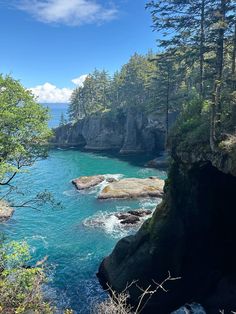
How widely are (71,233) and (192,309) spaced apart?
18.0 m

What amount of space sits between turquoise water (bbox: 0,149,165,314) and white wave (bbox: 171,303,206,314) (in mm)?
6206

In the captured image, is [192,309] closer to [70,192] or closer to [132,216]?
[132,216]

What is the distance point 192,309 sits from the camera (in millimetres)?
24344

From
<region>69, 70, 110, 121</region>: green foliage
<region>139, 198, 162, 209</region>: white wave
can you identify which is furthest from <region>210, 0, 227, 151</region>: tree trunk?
<region>69, 70, 110, 121</region>: green foliage

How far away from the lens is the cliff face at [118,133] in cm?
9194

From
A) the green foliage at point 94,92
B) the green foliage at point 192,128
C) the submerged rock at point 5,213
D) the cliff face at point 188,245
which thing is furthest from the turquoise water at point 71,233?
the green foliage at point 94,92

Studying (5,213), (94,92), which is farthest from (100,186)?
(94,92)

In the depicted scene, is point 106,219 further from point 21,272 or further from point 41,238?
point 21,272

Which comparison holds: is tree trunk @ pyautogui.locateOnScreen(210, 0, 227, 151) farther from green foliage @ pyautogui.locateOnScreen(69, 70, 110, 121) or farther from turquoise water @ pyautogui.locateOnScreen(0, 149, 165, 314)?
green foliage @ pyautogui.locateOnScreen(69, 70, 110, 121)

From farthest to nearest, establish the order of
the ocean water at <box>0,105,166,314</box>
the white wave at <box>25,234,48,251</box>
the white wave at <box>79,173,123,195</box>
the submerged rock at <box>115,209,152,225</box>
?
the white wave at <box>79,173,123,195</box> → the submerged rock at <box>115,209,152,225</box> → the white wave at <box>25,234,48,251</box> → the ocean water at <box>0,105,166,314</box>

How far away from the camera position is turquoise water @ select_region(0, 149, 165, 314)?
2705 cm

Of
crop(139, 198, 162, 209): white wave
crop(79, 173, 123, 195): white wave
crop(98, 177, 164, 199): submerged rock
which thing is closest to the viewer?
crop(139, 198, 162, 209): white wave

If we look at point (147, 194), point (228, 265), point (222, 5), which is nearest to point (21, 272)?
point (228, 265)

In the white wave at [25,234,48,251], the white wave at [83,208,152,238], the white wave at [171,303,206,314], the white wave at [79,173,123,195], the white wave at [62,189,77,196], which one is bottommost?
the white wave at [171,303,206,314]
